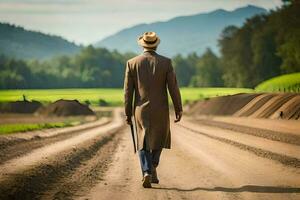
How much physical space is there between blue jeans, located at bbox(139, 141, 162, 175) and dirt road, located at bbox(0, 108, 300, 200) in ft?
1.00

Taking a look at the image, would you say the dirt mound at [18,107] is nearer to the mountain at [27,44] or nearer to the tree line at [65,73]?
the mountain at [27,44]

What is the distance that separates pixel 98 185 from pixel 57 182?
0.98 m

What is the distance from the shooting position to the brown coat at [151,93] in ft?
38.8

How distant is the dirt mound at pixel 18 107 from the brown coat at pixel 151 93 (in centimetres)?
3448

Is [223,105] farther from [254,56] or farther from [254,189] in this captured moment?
[254,189]

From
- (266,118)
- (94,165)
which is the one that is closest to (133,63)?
(94,165)

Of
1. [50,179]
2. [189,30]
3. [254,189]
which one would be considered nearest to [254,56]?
[50,179]

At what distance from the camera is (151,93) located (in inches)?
465

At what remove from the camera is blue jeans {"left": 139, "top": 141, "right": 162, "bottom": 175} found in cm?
1161

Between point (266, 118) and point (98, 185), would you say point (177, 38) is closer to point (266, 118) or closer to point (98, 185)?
point (266, 118)

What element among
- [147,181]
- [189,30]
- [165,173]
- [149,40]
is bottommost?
[165,173]

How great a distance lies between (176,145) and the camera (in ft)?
71.4

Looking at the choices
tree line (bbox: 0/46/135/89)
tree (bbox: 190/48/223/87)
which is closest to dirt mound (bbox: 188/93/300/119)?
tree (bbox: 190/48/223/87)

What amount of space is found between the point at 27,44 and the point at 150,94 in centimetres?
4407
